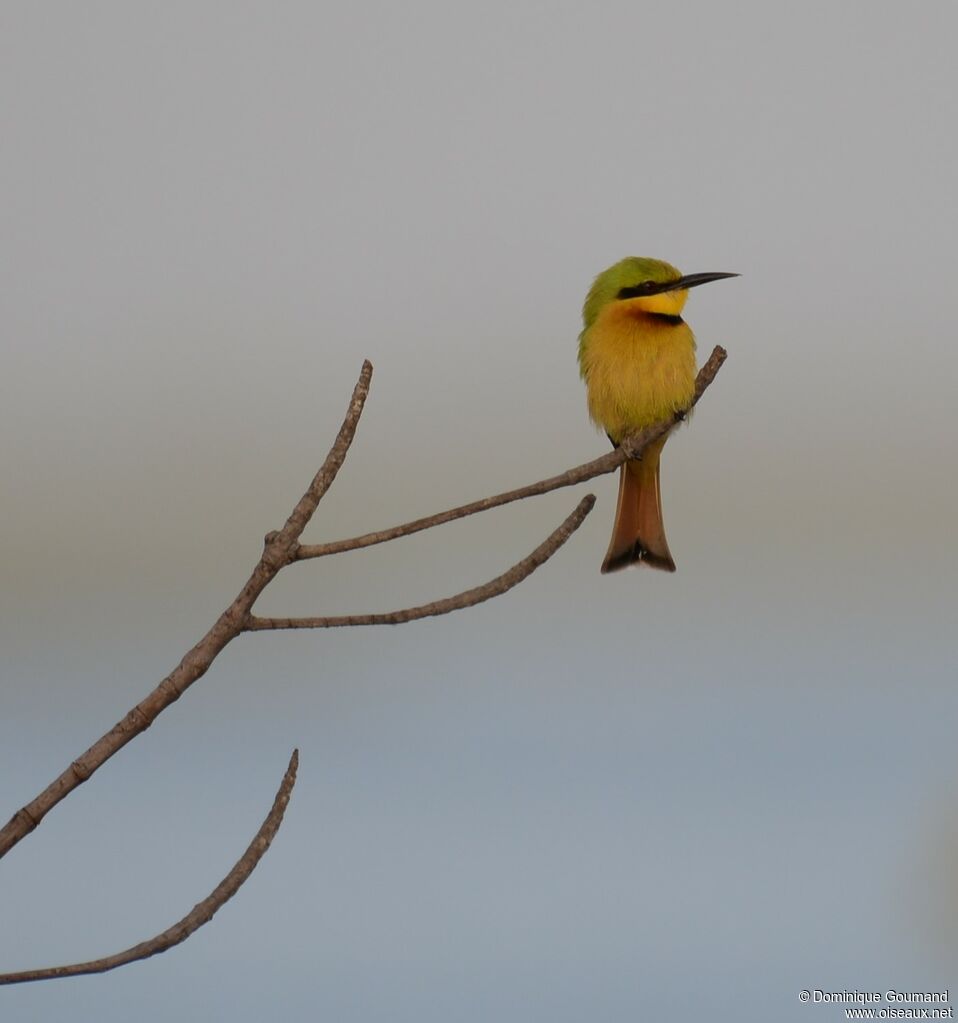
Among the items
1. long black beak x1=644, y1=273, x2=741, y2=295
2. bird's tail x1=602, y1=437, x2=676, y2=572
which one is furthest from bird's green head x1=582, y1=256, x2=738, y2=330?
bird's tail x1=602, y1=437, x2=676, y2=572

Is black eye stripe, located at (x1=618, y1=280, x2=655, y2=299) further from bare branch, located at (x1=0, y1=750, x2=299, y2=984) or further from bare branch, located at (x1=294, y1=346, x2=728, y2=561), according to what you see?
bare branch, located at (x1=0, y1=750, x2=299, y2=984)

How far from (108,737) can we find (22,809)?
0.07m

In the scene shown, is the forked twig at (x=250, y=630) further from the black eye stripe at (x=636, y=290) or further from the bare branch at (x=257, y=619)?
the black eye stripe at (x=636, y=290)

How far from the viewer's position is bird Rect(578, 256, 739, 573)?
98.4 inches

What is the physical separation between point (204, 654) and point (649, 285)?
1.86 metres

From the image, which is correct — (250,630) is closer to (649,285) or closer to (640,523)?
(640,523)

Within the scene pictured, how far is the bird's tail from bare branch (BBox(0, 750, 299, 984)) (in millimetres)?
1652

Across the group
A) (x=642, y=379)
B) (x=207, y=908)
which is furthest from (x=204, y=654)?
(x=642, y=379)

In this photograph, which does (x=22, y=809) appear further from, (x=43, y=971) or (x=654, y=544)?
(x=654, y=544)

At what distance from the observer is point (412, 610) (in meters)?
0.99

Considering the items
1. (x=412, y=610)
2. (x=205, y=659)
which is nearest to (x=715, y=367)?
(x=412, y=610)

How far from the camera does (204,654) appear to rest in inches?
35.4

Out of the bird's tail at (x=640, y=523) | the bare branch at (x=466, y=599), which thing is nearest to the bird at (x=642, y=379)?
the bird's tail at (x=640, y=523)

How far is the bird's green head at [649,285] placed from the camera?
2570 millimetres
